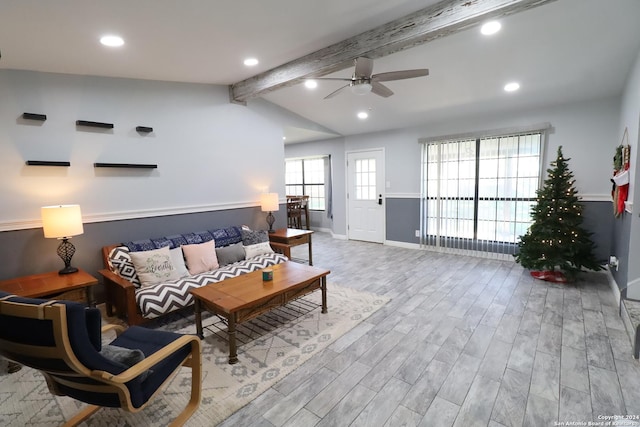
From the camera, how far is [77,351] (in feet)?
4.26

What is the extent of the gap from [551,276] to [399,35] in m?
3.59

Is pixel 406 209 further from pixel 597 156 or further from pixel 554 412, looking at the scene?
pixel 554 412

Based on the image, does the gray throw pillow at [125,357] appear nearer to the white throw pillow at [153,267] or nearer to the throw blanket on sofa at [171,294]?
the throw blanket on sofa at [171,294]

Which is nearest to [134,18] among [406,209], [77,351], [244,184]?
[77,351]

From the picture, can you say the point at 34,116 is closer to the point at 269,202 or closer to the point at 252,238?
the point at 252,238

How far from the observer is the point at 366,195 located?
6.61 metres

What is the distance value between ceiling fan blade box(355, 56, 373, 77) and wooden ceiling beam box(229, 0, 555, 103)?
0.55ft

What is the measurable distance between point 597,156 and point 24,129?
6.76 metres

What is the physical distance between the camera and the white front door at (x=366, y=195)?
250 inches

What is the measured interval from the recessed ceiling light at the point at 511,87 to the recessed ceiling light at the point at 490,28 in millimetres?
1319

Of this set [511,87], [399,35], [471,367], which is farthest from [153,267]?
[511,87]

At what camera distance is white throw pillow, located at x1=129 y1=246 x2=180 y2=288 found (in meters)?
2.98

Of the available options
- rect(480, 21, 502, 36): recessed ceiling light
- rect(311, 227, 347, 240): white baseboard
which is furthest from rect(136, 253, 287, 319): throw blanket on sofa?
rect(311, 227, 347, 240): white baseboard

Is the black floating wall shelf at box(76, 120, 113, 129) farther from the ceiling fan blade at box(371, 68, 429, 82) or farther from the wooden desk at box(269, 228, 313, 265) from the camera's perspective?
the ceiling fan blade at box(371, 68, 429, 82)
